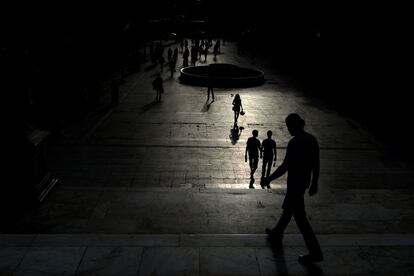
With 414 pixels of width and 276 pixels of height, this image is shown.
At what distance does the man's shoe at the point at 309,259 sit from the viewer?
5.09m

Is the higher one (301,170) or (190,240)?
(301,170)

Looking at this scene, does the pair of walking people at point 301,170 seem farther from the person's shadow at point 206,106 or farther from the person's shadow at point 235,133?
the person's shadow at point 206,106

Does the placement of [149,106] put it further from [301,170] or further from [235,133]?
[301,170]

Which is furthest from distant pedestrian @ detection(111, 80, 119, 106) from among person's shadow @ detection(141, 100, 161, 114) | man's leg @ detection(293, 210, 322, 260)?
man's leg @ detection(293, 210, 322, 260)

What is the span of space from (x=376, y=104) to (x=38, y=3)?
21935mm

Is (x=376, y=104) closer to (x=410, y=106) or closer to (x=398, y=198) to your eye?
(x=410, y=106)

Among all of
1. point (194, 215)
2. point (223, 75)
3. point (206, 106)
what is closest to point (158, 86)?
point (206, 106)

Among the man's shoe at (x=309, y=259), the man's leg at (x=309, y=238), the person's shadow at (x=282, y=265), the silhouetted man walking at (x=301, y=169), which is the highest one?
the silhouetted man walking at (x=301, y=169)

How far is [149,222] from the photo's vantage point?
6488 millimetres

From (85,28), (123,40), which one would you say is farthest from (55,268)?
(123,40)

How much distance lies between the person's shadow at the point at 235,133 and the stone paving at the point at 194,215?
1.75 feet

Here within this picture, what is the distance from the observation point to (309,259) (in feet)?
16.8

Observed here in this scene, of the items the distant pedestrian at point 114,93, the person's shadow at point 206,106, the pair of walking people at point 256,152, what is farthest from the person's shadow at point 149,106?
the pair of walking people at point 256,152

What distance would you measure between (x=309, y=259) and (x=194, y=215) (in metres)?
2.24
